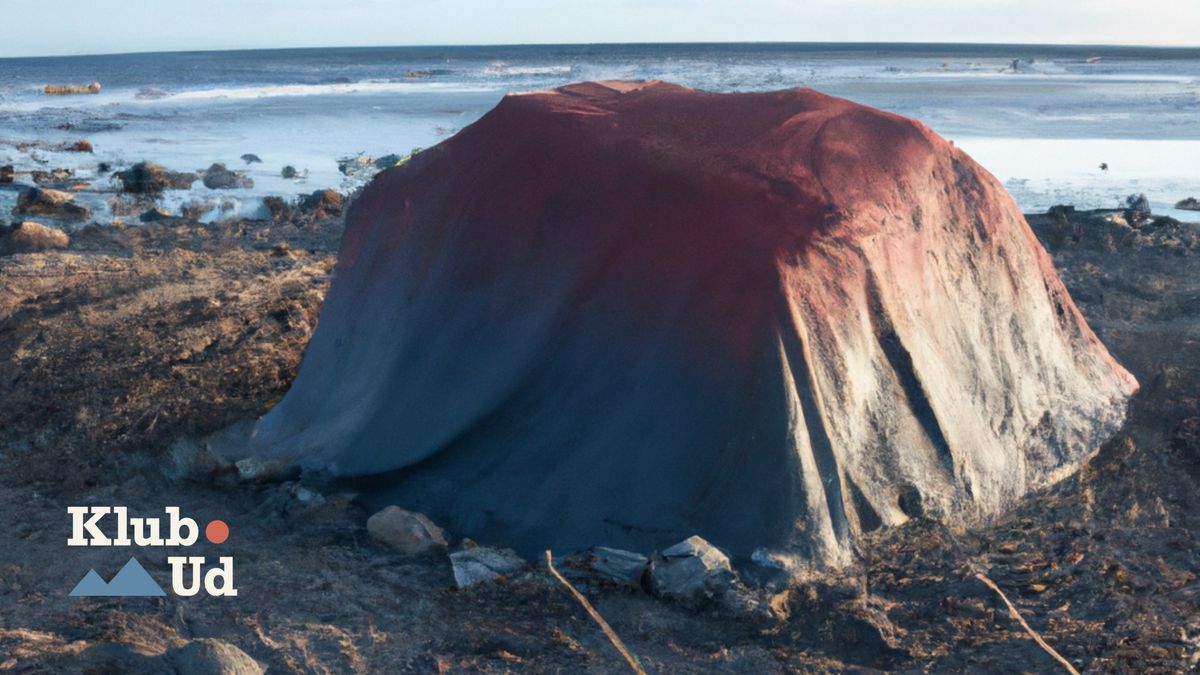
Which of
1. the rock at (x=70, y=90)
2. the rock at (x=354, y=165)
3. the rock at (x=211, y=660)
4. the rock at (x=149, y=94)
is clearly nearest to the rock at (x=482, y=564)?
the rock at (x=211, y=660)

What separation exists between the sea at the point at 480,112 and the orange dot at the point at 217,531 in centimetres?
858

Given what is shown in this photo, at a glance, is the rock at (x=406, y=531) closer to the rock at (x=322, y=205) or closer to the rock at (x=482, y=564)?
the rock at (x=482, y=564)

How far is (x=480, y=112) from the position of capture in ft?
87.3

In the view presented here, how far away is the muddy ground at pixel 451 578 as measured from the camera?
11.6ft

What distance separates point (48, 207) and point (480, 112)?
15.7 m

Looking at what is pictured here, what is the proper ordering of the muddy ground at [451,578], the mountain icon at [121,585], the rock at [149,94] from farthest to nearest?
1. the rock at [149,94]
2. the mountain icon at [121,585]
3. the muddy ground at [451,578]

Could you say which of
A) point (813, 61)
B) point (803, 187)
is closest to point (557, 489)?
point (803, 187)

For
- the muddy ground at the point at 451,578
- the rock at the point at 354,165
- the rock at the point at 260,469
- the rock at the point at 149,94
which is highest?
the rock at the point at 149,94

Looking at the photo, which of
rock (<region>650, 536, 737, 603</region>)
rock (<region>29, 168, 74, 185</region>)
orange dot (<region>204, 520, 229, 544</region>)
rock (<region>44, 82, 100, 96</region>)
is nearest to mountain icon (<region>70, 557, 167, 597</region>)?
orange dot (<region>204, 520, 229, 544</region>)

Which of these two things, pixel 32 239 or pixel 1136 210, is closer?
pixel 32 239

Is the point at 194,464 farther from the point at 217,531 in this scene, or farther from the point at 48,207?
the point at 48,207

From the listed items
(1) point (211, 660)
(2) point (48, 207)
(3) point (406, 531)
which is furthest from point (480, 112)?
(1) point (211, 660)

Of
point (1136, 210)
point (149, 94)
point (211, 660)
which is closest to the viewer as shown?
point (211, 660)

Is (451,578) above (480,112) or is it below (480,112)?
below
